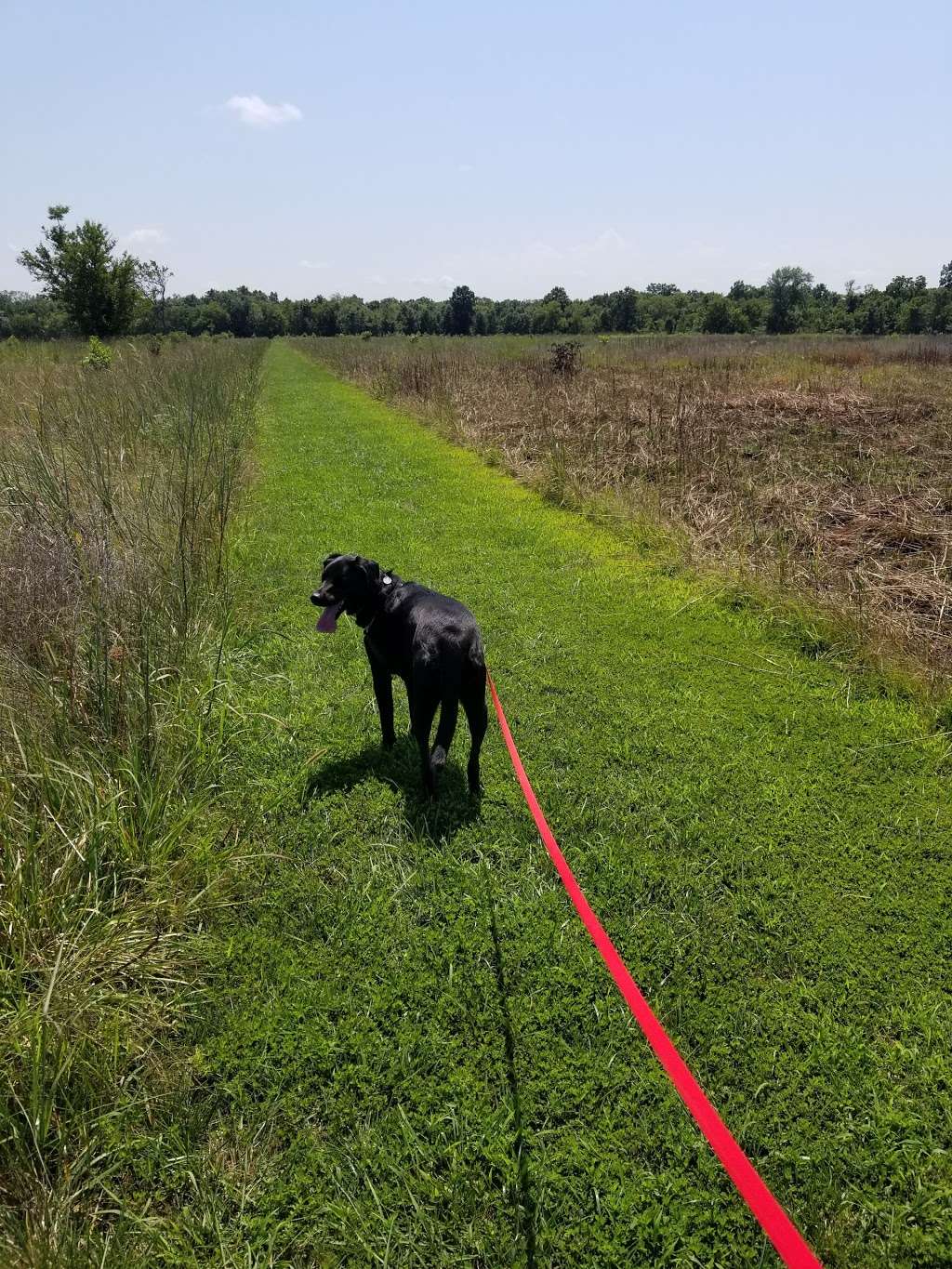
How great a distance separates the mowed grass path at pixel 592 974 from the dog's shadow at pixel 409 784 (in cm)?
2

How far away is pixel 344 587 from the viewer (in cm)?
314

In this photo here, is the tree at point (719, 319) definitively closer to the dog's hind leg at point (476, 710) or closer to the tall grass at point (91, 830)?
the tall grass at point (91, 830)

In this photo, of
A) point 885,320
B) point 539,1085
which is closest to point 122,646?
point 539,1085

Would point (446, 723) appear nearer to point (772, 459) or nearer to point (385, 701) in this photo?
point (385, 701)

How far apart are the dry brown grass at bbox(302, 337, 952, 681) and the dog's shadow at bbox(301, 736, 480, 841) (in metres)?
3.10

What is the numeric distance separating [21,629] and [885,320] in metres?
64.6

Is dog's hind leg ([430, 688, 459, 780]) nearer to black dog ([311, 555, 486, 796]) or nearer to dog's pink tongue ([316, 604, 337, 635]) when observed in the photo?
black dog ([311, 555, 486, 796])

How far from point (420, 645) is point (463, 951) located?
1.23m

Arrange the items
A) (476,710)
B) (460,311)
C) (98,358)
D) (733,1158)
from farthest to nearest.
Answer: (460,311) → (98,358) → (476,710) → (733,1158)

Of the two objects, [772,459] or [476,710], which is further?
[772,459]

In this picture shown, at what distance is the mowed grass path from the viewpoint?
1.71 m

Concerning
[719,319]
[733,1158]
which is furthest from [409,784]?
[719,319]

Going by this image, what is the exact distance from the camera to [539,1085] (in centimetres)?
200

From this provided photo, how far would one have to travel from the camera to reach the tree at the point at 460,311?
70.8m
